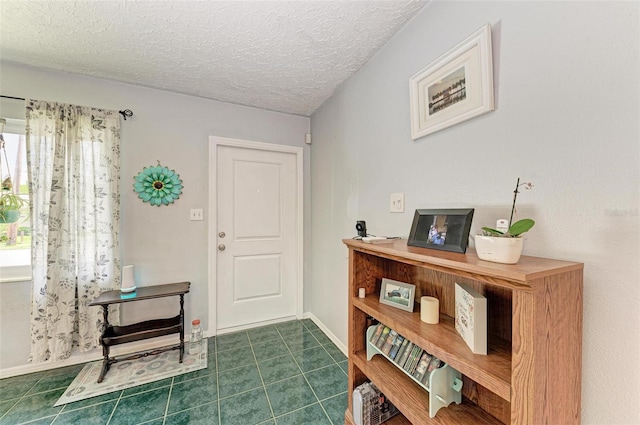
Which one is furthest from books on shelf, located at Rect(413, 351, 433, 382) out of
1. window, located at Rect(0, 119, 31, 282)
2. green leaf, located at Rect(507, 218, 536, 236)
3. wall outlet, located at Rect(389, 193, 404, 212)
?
window, located at Rect(0, 119, 31, 282)

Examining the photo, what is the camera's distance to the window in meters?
1.81

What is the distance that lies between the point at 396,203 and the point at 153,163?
213 centimetres

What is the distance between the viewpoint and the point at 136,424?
139 centimetres

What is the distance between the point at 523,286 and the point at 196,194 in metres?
2.46

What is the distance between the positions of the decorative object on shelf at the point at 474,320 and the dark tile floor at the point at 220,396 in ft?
3.38

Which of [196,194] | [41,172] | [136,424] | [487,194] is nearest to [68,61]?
[41,172]

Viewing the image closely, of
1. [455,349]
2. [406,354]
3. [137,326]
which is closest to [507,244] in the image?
[455,349]

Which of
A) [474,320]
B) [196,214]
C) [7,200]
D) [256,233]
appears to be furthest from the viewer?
[256,233]

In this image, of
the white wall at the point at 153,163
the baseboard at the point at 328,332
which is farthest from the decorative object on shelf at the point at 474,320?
the white wall at the point at 153,163

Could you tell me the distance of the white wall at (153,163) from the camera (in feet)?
5.95

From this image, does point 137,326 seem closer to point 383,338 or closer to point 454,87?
point 383,338

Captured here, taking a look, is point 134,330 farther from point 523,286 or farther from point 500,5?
point 500,5

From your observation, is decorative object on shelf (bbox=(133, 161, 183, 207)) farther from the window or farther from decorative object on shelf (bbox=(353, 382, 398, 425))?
decorative object on shelf (bbox=(353, 382, 398, 425))

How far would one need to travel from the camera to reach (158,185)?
2172 mm
